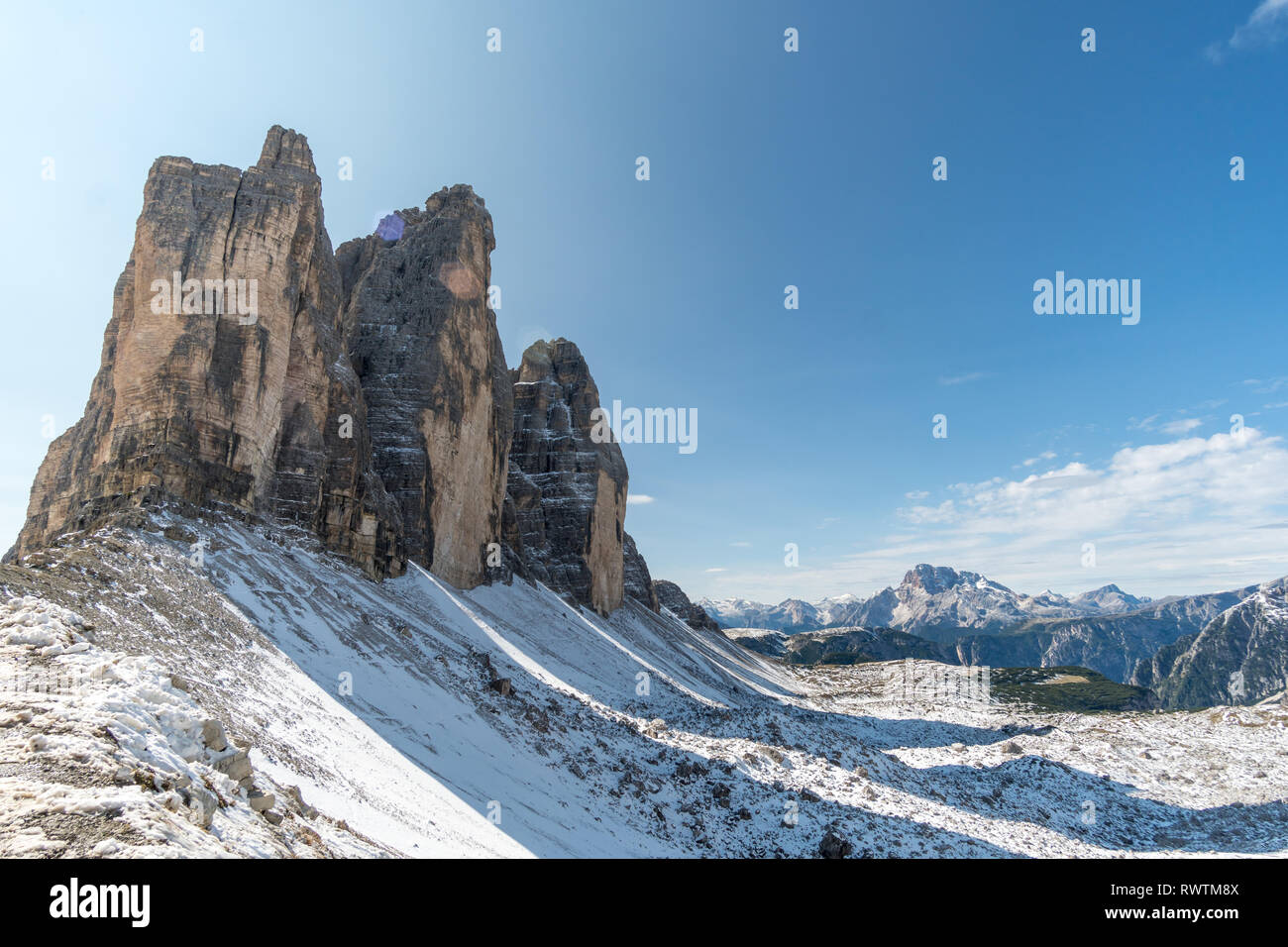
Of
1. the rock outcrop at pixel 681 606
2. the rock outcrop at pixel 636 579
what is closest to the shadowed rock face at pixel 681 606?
the rock outcrop at pixel 681 606

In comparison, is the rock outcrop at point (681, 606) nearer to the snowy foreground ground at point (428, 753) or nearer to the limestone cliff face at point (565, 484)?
the limestone cliff face at point (565, 484)

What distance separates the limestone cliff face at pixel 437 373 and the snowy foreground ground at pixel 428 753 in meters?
6.95

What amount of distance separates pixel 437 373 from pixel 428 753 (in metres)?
38.7

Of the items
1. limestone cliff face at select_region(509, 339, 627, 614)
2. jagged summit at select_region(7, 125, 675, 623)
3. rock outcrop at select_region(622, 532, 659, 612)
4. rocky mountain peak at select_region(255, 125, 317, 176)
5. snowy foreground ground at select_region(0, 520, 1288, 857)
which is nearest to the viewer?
snowy foreground ground at select_region(0, 520, 1288, 857)

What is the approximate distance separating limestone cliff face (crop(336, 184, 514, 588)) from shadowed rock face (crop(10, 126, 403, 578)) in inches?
322

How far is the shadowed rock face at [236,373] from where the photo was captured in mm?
27859

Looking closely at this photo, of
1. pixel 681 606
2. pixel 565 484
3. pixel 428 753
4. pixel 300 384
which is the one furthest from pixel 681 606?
pixel 428 753

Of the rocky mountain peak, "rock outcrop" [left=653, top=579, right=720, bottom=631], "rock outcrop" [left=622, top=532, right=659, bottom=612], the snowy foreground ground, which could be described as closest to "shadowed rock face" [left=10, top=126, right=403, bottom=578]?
the rocky mountain peak

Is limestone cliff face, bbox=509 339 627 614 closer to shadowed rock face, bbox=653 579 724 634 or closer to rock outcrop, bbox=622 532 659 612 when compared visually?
rock outcrop, bbox=622 532 659 612

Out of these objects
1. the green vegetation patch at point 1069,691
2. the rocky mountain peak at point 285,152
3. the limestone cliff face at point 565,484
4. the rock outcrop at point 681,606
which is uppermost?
the rocky mountain peak at point 285,152

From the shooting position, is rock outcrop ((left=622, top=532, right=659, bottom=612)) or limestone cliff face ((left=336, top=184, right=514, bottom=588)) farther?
rock outcrop ((left=622, top=532, right=659, bottom=612))

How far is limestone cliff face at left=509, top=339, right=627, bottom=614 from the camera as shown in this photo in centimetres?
7531

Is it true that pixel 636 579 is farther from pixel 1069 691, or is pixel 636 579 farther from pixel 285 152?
pixel 1069 691
